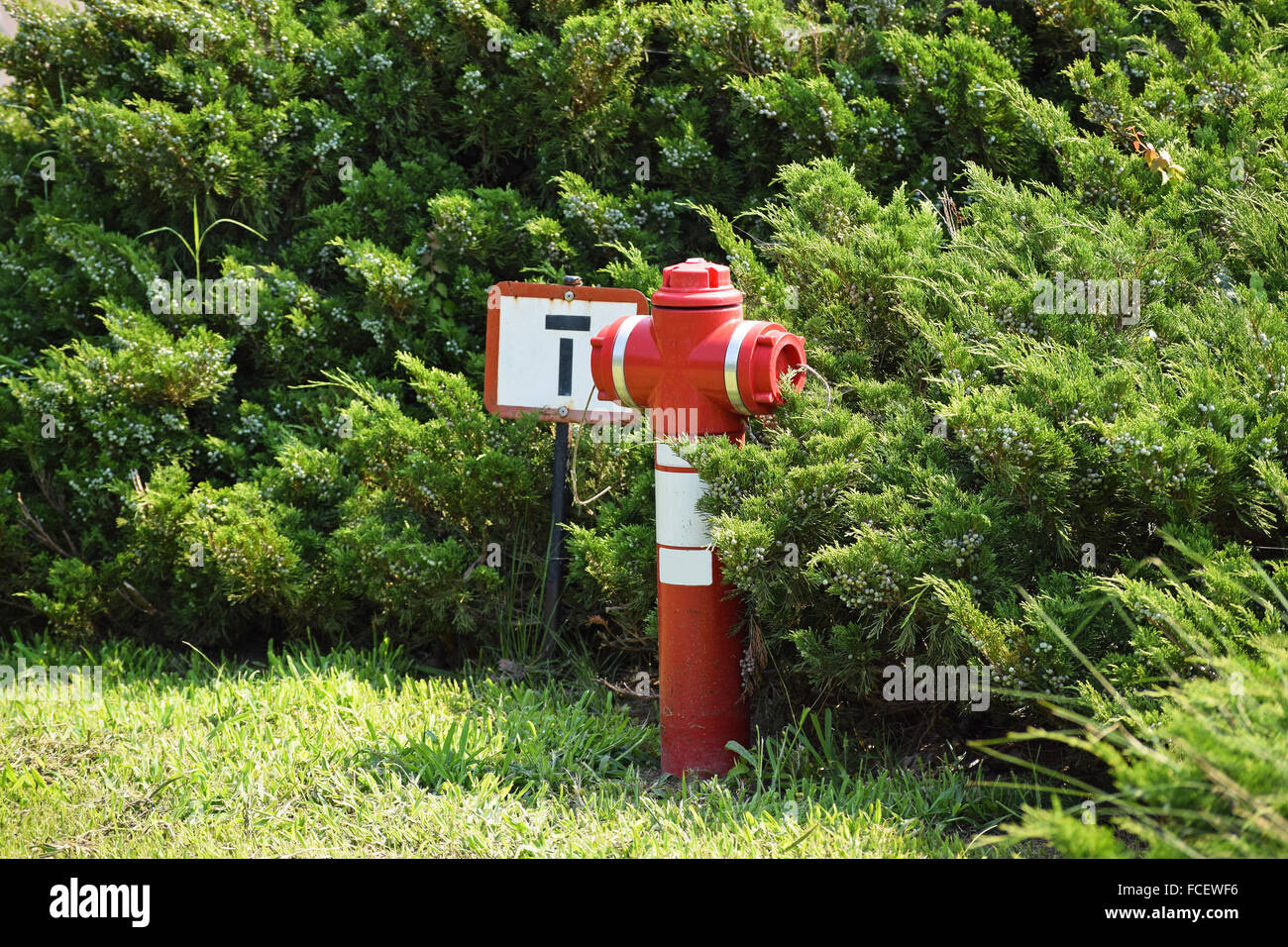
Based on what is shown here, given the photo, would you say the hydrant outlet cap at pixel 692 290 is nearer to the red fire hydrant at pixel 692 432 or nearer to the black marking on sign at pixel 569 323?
the red fire hydrant at pixel 692 432

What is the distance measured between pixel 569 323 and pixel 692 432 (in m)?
0.86

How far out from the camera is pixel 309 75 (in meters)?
5.60

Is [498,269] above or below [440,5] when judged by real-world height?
below

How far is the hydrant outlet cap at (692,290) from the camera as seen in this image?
3264 mm

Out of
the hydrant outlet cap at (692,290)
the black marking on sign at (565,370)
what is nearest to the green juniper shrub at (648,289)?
the black marking on sign at (565,370)

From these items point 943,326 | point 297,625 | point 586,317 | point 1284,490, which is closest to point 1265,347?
point 1284,490

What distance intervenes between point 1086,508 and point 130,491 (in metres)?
3.60

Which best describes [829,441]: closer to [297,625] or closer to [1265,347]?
[1265,347]

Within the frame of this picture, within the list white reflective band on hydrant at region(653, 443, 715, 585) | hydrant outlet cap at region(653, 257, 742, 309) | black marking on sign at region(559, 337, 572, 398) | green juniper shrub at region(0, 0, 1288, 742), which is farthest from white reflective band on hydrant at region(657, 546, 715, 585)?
black marking on sign at region(559, 337, 572, 398)

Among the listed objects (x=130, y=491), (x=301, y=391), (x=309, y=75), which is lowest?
(x=130, y=491)

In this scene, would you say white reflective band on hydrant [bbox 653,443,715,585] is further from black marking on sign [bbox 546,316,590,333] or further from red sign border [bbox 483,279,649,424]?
black marking on sign [bbox 546,316,590,333]

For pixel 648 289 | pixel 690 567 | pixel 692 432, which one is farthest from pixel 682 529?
pixel 648 289

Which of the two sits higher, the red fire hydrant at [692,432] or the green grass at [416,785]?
the red fire hydrant at [692,432]

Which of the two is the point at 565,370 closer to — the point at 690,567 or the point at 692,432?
the point at 692,432
